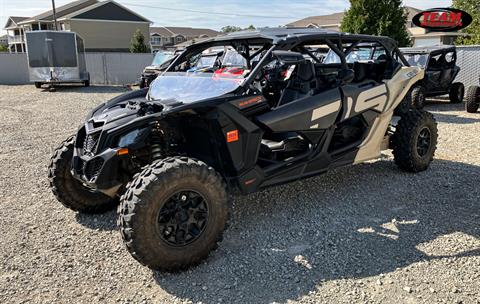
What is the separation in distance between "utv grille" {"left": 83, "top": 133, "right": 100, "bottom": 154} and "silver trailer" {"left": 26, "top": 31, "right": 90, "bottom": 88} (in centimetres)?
1692

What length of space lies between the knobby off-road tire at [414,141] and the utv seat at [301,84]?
1.77 metres

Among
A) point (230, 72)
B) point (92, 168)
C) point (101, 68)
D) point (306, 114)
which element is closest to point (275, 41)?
point (230, 72)

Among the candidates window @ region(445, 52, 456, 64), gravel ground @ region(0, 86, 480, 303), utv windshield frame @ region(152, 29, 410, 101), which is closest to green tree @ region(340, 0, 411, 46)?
window @ region(445, 52, 456, 64)

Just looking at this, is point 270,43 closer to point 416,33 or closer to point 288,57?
point 288,57

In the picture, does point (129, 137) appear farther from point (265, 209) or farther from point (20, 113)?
point (20, 113)

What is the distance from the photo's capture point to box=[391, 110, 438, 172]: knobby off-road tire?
18.7ft

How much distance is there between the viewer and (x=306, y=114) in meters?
4.41

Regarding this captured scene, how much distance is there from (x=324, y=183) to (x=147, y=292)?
2.96m

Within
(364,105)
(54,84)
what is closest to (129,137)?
(364,105)

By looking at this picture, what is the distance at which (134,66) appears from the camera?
2409 cm

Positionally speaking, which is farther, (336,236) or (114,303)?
(336,236)

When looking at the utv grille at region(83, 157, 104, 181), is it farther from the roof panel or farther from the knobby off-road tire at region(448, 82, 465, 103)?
the roof panel

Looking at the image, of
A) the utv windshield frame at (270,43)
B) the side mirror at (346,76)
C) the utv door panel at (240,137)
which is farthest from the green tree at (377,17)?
the utv door panel at (240,137)

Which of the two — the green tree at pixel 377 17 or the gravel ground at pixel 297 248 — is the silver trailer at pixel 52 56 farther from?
the gravel ground at pixel 297 248
